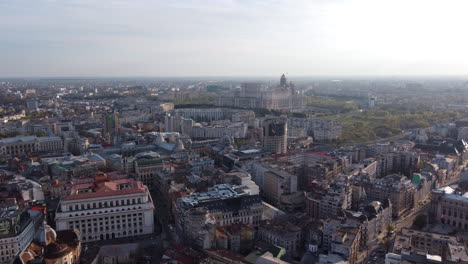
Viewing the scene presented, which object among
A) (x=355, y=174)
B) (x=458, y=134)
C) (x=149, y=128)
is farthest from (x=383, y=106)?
(x=355, y=174)

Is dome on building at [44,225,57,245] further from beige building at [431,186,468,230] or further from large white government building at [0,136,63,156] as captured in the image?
large white government building at [0,136,63,156]

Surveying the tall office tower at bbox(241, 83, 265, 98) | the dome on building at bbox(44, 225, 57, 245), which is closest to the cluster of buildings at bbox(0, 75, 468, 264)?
the dome on building at bbox(44, 225, 57, 245)

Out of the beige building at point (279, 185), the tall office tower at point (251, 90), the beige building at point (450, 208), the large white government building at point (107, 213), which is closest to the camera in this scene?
the large white government building at point (107, 213)

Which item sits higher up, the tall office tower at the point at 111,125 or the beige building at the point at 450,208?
the tall office tower at the point at 111,125

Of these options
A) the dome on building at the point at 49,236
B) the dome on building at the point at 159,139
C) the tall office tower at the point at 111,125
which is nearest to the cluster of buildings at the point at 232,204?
the dome on building at the point at 49,236

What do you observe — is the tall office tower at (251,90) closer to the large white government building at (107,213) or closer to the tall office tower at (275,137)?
the tall office tower at (275,137)

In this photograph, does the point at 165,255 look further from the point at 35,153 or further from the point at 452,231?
the point at 35,153

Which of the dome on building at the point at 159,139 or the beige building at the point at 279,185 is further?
the dome on building at the point at 159,139

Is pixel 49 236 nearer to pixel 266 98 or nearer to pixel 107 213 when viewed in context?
pixel 107 213
